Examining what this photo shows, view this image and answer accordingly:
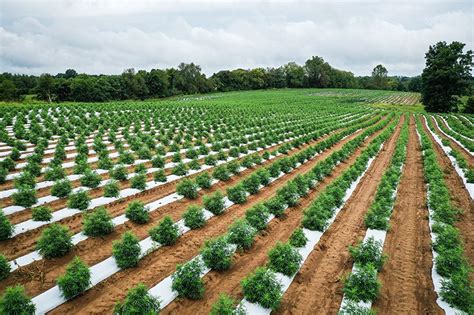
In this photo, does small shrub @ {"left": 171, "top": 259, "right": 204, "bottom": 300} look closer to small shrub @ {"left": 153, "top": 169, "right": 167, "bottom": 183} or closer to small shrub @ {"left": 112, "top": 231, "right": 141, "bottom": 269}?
small shrub @ {"left": 112, "top": 231, "right": 141, "bottom": 269}

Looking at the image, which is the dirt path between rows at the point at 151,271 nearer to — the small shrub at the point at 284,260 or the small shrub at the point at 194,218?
the small shrub at the point at 194,218

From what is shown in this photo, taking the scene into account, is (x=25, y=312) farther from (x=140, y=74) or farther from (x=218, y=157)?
(x=140, y=74)

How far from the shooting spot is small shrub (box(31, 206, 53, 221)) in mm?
8117

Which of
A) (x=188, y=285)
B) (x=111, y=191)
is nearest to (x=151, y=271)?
(x=188, y=285)

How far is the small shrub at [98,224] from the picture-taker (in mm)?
7855

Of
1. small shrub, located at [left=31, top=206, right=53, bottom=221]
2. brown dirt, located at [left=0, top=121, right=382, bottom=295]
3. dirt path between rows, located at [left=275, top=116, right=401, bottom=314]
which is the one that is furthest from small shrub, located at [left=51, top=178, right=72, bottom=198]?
dirt path between rows, located at [left=275, top=116, right=401, bottom=314]

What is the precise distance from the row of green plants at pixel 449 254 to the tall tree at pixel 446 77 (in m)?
→ 61.8

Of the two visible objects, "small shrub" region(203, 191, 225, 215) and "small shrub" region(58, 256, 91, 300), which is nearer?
"small shrub" region(58, 256, 91, 300)

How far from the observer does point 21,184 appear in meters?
9.95

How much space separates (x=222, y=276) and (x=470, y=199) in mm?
11870

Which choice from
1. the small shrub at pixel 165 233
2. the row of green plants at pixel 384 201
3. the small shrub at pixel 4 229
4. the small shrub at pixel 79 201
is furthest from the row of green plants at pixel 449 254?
the small shrub at pixel 4 229

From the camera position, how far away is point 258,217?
30.7 feet

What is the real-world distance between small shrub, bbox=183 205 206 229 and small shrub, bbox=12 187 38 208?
465 cm

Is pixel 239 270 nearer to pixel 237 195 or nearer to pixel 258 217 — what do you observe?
pixel 258 217
